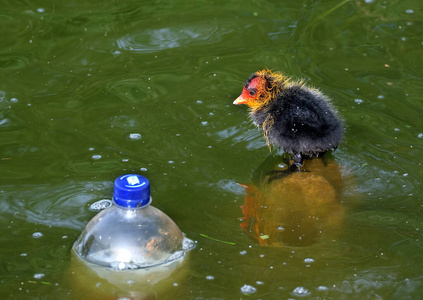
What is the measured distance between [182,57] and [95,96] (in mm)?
1130

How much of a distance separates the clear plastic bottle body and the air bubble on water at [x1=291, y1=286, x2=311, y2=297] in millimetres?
765

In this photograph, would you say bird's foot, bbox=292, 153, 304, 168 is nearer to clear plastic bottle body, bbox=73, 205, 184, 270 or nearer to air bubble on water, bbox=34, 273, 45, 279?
clear plastic bottle body, bbox=73, 205, 184, 270

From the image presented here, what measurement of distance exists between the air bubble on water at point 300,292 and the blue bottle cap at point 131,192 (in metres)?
1.02

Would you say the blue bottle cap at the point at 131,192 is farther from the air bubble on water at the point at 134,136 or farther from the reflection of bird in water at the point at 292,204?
the air bubble on water at the point at 134,136

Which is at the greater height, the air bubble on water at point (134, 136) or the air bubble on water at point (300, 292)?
the air bubble on water at point (134, 136)

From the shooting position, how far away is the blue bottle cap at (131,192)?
3.72m

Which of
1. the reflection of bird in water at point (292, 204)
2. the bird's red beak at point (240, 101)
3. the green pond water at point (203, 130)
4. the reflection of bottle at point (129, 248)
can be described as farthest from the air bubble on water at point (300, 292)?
the bird's red beak at point (240, 101)

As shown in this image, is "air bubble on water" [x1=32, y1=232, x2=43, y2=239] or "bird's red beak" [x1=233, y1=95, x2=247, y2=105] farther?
"bird's red beak" [x1=233, y1=95, x2=247, y2=105]

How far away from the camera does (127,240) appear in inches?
154

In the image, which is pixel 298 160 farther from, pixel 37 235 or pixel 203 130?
pixel 37 235

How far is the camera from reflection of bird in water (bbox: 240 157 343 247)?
4426 millimetres

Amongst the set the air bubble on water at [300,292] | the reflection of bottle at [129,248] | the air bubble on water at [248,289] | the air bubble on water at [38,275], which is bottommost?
the air bubble on water at [38,275]

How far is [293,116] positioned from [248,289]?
5.84 ft

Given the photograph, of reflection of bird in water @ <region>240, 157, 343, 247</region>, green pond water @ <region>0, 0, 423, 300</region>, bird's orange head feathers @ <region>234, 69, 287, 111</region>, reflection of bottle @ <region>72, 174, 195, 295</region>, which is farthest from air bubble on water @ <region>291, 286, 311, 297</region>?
bird's orange head feathers @ <region>234, 69, 287, 111</region>
